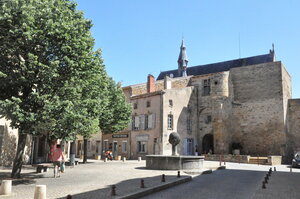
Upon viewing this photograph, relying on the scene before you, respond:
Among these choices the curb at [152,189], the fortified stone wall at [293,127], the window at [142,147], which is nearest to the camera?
the curb at [152,189]

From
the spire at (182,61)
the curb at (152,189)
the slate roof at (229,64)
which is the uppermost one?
the spire at (182,61)

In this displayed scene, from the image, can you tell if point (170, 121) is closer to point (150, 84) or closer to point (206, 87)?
point (150, 84)

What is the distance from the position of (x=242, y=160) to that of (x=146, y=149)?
9.23 meters

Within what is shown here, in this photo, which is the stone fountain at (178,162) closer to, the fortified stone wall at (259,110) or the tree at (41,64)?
the tree at (41,64)

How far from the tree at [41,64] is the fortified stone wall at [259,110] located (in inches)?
959

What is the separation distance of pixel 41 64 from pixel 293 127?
2891cm

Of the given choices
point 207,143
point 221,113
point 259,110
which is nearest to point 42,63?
point 221,113

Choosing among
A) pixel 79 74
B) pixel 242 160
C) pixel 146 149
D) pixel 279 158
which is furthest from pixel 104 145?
pixel 79 74

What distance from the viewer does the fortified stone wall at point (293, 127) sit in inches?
1139

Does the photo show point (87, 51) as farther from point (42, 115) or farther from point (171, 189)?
point (171, 189)

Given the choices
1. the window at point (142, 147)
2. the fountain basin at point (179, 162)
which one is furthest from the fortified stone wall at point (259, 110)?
the fountain basin at point (179, 162)

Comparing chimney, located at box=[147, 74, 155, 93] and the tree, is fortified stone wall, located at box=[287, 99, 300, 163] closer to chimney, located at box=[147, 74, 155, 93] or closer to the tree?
chimney, located at box=[147, 74, 155, 93]

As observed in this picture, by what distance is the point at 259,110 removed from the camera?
30312 millimetres

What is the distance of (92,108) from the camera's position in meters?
13.0
